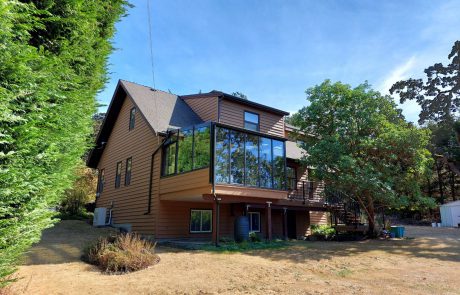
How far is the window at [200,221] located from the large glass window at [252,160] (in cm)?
390

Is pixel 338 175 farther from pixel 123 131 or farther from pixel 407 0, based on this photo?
pixel 123 131

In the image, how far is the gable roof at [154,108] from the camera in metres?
15.2

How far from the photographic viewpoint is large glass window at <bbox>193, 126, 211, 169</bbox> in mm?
11933

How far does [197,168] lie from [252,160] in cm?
237

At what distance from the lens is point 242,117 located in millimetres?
16656

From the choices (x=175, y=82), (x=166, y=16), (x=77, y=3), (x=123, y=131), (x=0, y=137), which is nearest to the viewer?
(x=0, y=137)

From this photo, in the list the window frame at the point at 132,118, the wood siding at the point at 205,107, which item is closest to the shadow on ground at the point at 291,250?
the window frame at the point at 132,118

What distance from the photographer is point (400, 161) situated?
1487 centimetres

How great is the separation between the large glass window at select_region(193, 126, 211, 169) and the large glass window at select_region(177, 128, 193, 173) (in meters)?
0.33

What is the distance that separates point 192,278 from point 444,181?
131ft

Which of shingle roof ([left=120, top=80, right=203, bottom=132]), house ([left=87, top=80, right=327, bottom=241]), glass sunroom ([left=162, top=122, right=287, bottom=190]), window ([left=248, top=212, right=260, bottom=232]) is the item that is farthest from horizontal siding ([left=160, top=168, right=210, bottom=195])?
window ([left=248, top=212, right=260, bottom=232])

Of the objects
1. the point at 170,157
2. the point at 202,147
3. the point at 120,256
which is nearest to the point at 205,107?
the point at 170,157

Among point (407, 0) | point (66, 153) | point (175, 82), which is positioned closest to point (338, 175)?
→ point (407, 0)

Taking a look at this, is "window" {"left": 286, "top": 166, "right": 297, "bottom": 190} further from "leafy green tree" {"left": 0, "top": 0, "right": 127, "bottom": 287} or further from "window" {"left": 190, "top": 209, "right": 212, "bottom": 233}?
"leafy green tree" {"left": 0, "top": 0, "right": 127, "bottom": 287}
